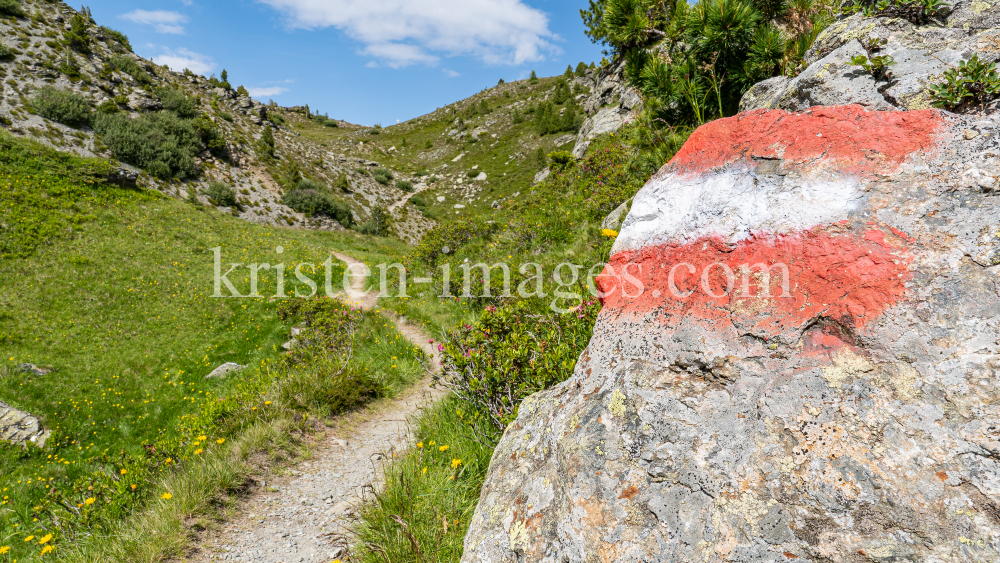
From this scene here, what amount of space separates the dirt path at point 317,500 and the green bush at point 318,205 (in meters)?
28.4

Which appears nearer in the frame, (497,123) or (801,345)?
(801,345)

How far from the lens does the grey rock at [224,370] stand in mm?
9914

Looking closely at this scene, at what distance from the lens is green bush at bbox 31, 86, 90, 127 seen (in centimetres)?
2153

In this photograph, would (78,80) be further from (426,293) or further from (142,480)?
(142,480)

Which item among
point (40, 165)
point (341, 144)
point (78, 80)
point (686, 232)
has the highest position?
point (341, 144)

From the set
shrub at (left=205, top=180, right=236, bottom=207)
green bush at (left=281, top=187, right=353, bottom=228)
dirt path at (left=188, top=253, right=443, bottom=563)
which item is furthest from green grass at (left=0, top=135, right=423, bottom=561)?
green bush at (left=281, top=187, right=353, bottom=228)

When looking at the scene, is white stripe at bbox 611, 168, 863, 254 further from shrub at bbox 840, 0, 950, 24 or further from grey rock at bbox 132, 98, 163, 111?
grey rock at bbox 132, 98, 163, 111

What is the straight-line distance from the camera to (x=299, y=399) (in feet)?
21.9

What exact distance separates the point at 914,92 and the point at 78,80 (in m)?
39.7

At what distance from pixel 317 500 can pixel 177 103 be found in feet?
124

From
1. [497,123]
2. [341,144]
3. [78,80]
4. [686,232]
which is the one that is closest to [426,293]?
[686,232]

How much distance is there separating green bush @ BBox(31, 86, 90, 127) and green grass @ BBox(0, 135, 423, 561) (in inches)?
190

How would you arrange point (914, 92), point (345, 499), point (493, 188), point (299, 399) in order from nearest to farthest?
1. point (914, 92)
2. point (345, 499)
3. point (299, 399)
4. point (493, 188)

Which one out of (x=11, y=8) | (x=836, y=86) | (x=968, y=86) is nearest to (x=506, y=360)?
(x=836, y=86)
